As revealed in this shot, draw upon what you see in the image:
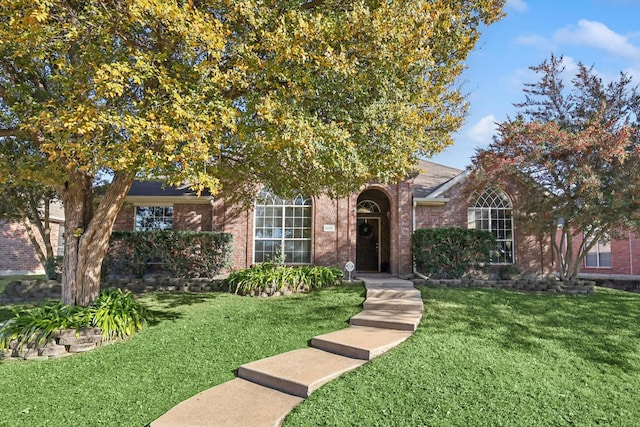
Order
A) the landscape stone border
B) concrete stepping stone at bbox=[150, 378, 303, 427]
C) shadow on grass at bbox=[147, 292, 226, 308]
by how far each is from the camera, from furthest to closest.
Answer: shadow on grass at bbox=[147, 292, 226, 308] < the landscape stone border < concrete stepping stone at bbox=[150, 378, 303, 427]

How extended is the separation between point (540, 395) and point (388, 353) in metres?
1.95

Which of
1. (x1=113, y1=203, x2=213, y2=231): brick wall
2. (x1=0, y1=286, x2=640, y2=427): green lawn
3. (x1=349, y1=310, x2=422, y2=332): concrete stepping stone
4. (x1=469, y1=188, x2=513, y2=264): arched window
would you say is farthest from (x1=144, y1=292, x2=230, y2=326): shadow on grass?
(x1=469, y1=188, x2=513, y2=264): arched window

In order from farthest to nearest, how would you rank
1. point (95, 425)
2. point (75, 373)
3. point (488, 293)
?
point (488, 293)
point (75, 373)
point (95, 425)

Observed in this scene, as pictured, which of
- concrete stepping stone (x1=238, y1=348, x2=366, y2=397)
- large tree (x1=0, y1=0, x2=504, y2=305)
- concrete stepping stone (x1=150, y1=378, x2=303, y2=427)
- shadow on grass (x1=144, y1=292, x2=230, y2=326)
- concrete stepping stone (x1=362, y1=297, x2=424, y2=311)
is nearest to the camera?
concrete stepping stone (x1=150, y1=378, x2=303, y2=427)

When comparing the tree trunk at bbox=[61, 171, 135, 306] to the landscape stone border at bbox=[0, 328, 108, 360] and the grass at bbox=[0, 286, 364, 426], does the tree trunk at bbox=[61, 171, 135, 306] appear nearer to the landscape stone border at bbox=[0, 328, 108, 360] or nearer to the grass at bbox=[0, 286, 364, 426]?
the landscape stone border at bbox=[0, 328, 108, 360]

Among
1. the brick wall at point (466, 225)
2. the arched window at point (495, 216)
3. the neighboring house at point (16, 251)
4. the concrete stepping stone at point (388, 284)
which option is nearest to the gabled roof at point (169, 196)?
the concrete stepping stone at point (388, 284)

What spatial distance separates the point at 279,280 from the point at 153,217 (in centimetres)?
688

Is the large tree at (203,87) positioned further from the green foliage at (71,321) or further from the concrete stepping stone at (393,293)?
the concrete stepping stone at (393,293)

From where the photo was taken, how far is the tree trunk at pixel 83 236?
24.1 feet

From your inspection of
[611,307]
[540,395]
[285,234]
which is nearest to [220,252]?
[285,234]

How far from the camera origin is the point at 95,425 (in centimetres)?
404

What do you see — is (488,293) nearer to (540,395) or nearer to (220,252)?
(540,395)

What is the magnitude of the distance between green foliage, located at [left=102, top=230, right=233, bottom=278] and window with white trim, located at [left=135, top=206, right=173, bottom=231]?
1.95 metres

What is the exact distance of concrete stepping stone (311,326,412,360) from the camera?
217 inches
